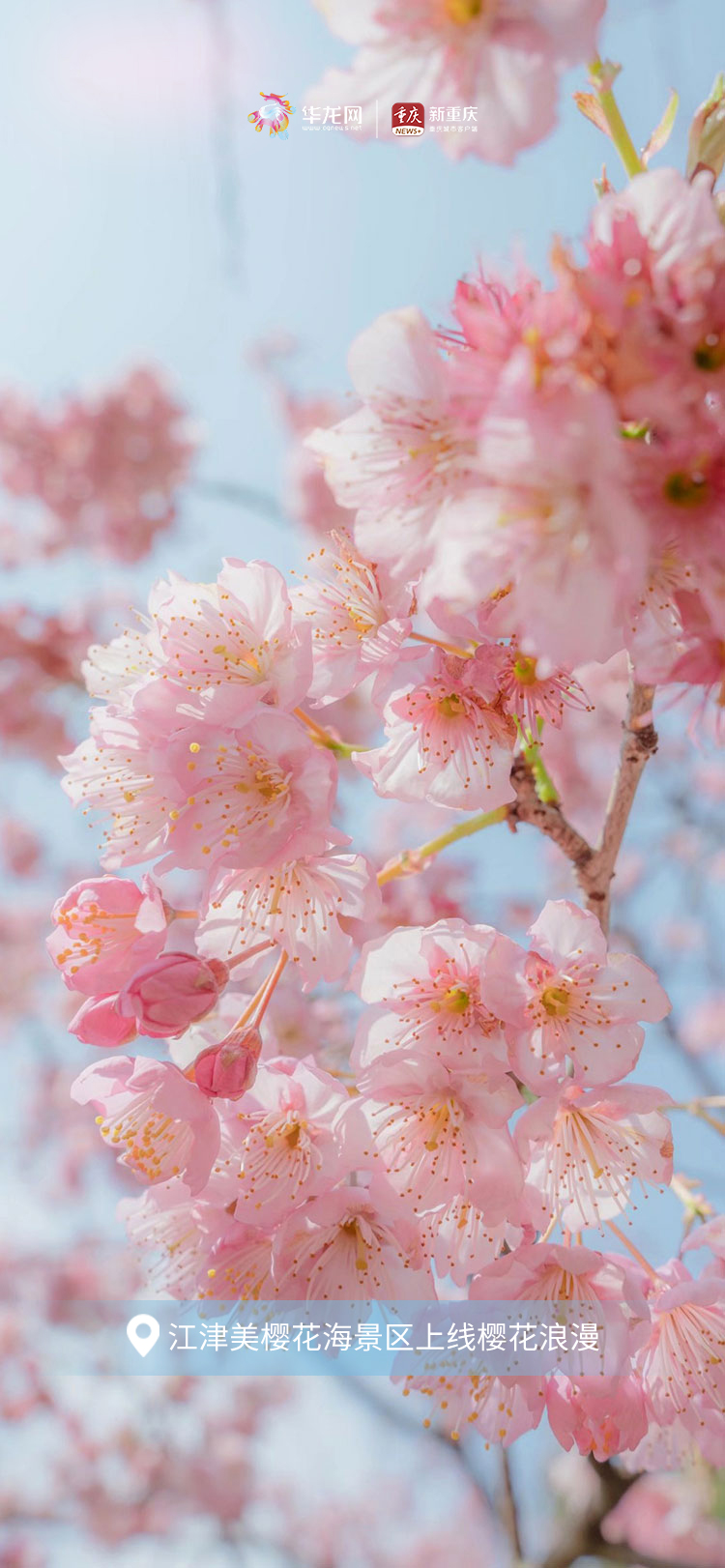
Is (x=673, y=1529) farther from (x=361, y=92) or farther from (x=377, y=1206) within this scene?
(x=361, y=92)

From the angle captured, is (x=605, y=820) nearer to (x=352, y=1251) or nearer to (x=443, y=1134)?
(x=443, y=1134)

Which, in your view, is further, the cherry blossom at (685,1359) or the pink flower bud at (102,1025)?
the cherry blossom at (685,1359)

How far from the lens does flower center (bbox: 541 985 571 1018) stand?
1.23 m

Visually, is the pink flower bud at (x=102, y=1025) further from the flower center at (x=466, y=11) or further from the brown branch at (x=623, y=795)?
the flower center at (x=466, y=11)

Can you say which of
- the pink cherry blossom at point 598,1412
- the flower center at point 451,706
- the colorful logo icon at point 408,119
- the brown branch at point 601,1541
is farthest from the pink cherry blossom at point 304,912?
the brown branch at point 601,1541

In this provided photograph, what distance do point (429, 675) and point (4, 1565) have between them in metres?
9.23

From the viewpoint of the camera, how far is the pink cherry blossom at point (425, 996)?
124 centimetres

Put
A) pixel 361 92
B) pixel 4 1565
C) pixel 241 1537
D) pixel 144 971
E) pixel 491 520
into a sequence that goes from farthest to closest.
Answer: pixel 4 1565 → pixel 241 1537 → pixel 144 971 → pixel 361 92 → pixel 491 520

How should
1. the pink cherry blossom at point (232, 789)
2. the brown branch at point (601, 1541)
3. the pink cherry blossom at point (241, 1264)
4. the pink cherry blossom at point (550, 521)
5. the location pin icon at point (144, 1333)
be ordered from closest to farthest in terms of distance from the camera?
the pink cherry blossom at point (550, 521)
the pink cherry blossom at point (232, 789)
the pink cherry blossom at point (241, 1264)
the location pin icon at point (144, 1333)
the brown branch at point (601, 1541)

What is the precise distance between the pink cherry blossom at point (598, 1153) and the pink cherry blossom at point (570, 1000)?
0.06m

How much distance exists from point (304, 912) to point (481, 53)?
3.17ft

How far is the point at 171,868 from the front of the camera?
1.22 metres

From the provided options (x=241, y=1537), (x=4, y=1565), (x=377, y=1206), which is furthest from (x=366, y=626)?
(x=4, y=1565)

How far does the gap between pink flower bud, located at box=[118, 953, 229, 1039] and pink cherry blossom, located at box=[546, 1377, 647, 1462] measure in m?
0.72
